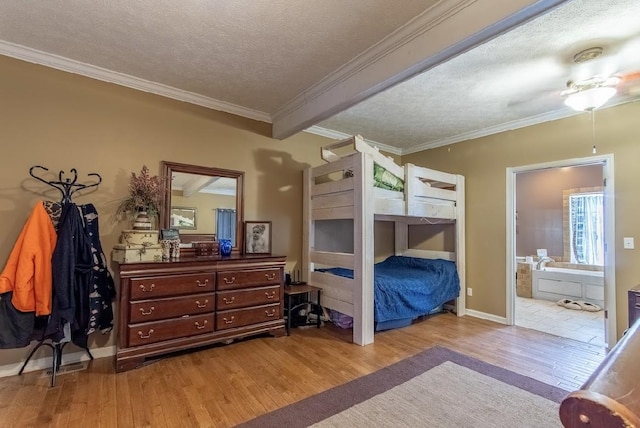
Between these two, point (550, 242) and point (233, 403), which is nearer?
point (233, 403)

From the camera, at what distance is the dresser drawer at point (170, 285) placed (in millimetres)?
2584

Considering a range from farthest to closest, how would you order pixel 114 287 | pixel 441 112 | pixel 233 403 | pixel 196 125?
pixel 441 112 → pixel 196 125 → pixel 114 287 → pixel 233 403

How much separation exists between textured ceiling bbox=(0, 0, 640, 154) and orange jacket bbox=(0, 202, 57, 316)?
4.43 ft

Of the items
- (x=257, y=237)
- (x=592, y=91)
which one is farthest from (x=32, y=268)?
(x=592, y=91)

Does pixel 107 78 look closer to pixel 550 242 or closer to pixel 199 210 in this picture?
pixel 199 210

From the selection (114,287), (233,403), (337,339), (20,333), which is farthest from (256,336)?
(20,333)

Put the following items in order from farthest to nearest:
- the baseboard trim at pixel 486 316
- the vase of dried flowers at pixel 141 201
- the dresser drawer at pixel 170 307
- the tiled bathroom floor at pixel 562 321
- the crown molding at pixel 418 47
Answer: the baseboard trim at pixel 486 316 → the tiled bathroom floor at pixel 562 321 → the vase of dried flowers at pixel 141 201 → the dresser drawer at pixel 170 307 → the crown molding at pixel 418 47

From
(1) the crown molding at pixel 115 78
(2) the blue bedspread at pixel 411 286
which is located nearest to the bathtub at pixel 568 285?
(2) the blue bedspread at pixel 411 286

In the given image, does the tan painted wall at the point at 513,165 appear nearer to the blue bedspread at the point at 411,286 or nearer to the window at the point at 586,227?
the blue bedspread at the point at 411,286

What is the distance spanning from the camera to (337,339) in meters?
3.29

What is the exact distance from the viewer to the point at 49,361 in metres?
2.58

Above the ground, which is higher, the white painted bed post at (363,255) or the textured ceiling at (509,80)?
the textured ceiling at (509,80)

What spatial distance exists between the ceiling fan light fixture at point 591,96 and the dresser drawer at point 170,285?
3591 millimetres

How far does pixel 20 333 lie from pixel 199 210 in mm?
1678
